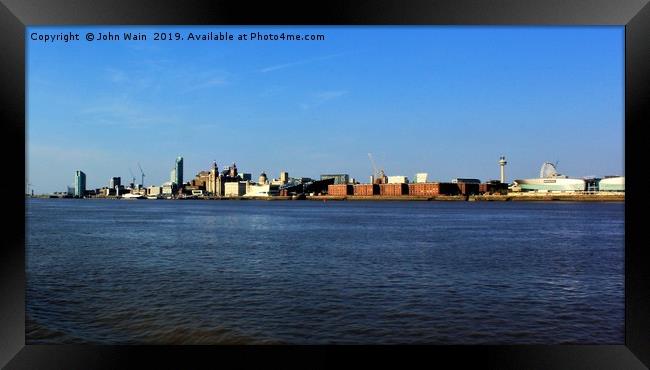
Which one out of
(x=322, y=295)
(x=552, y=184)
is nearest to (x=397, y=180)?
(x=552, y=184)

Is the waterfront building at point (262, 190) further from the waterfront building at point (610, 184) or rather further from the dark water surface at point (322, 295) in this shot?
the dark water surface at point (322, 295)

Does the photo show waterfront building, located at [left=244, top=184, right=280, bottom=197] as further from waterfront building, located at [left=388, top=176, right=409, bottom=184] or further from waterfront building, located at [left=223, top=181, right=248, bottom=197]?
waterfront building, located at [left=388, top=176, right=409, bottom=184]

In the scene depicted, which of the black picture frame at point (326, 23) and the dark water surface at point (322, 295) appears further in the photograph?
the dark water surface at point (322, 295)

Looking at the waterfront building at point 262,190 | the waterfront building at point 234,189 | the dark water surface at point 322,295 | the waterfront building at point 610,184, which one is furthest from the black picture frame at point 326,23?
the waterfront building at point 234,189

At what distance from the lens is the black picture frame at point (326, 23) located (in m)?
4.28

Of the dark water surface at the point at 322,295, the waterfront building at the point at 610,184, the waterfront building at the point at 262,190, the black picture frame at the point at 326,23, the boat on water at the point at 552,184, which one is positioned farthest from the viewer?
the waterfront building at the point at 262,190

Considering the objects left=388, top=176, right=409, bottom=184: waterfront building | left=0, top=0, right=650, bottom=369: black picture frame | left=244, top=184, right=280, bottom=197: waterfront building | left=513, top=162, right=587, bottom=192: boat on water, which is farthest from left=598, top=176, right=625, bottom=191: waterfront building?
left=0, top=0, right=650, bottom=369: black picture frame

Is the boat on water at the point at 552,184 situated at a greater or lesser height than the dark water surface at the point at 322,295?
greater

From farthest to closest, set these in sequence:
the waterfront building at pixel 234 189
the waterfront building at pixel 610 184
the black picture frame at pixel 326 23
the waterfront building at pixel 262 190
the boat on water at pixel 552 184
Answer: the waterfront building at pixel 234 189
the waterfront building at pixel 262 190
the boat on water at pixel 552 184
the waterfront building at pixel 610 184
the black picture frame at pixel 326 23

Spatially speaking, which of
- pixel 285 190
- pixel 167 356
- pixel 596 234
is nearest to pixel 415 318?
pixel 167 356

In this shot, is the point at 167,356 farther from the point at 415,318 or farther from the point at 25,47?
the point at 415,318

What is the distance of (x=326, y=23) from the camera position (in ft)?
14.7

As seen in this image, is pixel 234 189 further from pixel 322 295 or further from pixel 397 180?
pixel 322 295

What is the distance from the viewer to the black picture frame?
428 cm
